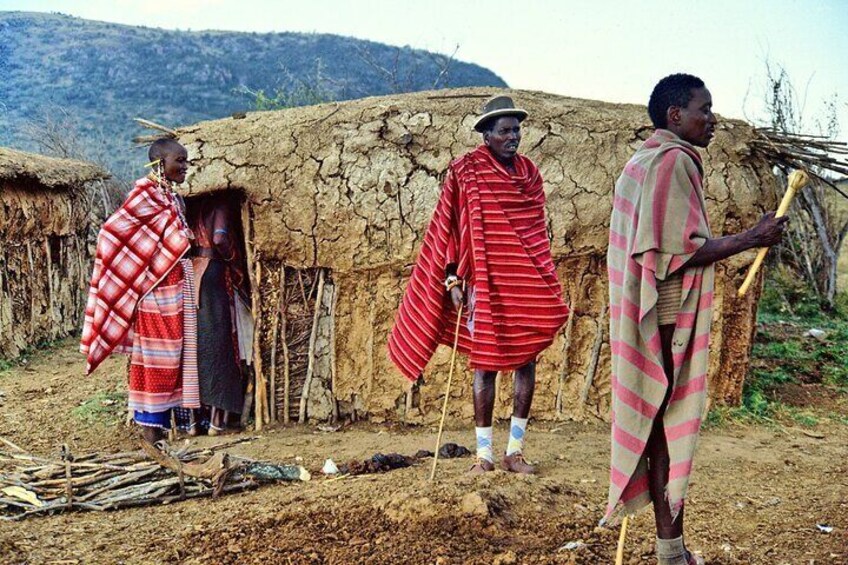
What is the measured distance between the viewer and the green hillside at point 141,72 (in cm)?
3166

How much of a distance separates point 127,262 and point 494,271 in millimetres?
2551

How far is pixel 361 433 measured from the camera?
5.80 metres

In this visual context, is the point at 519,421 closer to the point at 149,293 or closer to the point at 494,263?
the point at 494,263

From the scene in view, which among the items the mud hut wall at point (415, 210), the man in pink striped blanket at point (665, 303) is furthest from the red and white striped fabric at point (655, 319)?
the mud hut wall at point (415, 210)

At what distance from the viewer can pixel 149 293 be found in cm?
524

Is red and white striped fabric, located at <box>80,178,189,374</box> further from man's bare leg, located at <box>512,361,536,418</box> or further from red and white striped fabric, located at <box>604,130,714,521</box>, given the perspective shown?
red and white striped fabric, located at <box>604,130,714,521</box>

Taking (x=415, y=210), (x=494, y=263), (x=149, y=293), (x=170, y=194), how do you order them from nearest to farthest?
(x=494, y=263), (x=149, y=293), (x=170, y=194), (x=415, y=210)

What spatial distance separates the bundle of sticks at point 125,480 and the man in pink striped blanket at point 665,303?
2.32 metres

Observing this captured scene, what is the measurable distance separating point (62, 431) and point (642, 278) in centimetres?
495

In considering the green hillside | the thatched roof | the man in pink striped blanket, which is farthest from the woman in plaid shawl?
the green hillside

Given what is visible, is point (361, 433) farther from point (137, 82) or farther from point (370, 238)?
point (137, 82)

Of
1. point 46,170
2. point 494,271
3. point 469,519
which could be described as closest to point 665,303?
point 469,519

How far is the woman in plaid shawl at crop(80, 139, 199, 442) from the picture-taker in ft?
16.9

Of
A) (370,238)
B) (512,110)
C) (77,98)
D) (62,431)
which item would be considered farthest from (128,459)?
(77,98)
